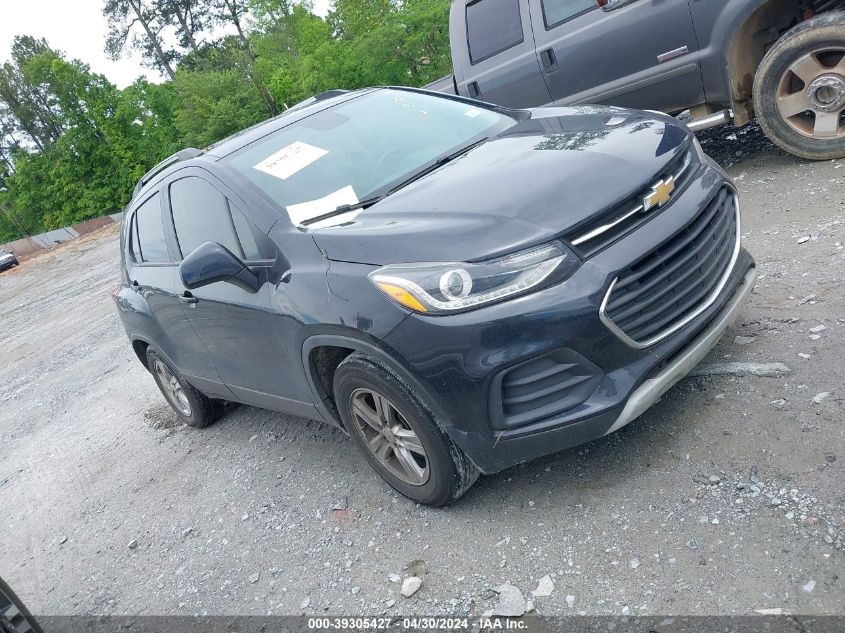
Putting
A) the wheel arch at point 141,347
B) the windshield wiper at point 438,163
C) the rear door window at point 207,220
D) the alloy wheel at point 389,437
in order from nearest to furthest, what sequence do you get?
the alloy wheel at point 389,437 < the windshield wiper at point 438,163 < the rear door window at point 207,220 < the wheel arch at point 141,347

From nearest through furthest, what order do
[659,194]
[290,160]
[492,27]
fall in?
[659,194], [290,160], [492,27]

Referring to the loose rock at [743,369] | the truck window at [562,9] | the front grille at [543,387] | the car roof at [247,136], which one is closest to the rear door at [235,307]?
the car roof at [247,136]

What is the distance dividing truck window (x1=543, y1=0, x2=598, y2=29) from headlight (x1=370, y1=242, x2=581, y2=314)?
4.20 metres

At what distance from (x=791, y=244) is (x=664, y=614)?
312cm

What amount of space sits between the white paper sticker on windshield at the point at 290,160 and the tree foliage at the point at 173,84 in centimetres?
1342

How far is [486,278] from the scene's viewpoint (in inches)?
104

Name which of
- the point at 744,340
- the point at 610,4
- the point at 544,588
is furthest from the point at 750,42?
the point at 544,588

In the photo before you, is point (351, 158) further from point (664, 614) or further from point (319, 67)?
point (319, 67)

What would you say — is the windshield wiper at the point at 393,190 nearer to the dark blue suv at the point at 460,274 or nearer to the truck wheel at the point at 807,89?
the dark blue suv at the point at 460,274

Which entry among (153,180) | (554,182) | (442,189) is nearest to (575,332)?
(554,182)

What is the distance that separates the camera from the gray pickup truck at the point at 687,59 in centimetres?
510

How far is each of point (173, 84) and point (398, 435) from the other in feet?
162

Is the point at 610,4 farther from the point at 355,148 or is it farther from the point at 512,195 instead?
the point at 512,195

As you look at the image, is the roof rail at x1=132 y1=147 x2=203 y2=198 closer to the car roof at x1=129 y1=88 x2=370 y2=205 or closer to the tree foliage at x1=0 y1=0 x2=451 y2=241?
the car roof at x1=129 y1=88 x2=370 y2=205
